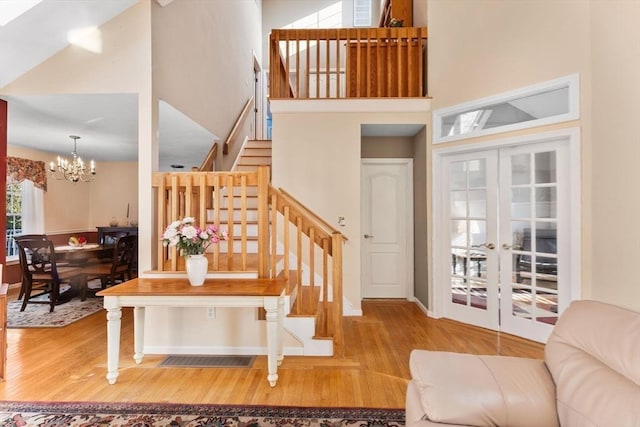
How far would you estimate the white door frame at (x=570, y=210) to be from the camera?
2688 mm

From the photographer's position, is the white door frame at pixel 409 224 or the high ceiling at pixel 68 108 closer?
the high ceiling at pixel 68 108

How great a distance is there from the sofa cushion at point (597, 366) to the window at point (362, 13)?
27.0 feet

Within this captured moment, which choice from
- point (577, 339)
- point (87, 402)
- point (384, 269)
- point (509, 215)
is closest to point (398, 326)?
point (384, 269)

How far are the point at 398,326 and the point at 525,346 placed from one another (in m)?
1.20

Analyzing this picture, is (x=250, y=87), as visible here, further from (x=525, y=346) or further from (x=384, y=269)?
(x=525, y=346)

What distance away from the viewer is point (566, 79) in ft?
8.88

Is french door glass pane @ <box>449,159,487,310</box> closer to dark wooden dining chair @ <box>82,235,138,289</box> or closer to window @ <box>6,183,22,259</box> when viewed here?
dark wooden dining chair @ <box>82,235,138,289</box>

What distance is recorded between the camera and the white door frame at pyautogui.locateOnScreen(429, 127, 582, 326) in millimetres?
2688

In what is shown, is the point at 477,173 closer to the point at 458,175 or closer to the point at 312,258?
the point at 458,175

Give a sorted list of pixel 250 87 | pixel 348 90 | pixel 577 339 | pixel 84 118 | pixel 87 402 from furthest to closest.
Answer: pixel 250 87
pixel 348 90
pixel 84 118
pixel 87 402
pixel 577 339

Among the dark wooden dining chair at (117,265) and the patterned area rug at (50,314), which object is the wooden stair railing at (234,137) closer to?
the dark wooden dining chair at (117,265)

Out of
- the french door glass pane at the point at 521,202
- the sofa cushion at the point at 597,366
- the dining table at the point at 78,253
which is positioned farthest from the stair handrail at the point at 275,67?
the dining table at the point at 78,253

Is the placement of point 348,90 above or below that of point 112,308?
above

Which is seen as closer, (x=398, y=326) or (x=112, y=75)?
(x=112, y=75)
